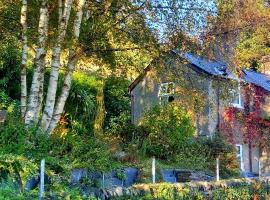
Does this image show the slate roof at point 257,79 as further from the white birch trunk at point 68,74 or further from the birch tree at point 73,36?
the white birch trunk at point 68,74

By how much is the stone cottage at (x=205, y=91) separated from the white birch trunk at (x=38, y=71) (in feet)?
10.8

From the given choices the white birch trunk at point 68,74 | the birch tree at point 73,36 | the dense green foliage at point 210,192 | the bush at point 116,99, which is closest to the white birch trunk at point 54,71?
the birch tree at point 73,36

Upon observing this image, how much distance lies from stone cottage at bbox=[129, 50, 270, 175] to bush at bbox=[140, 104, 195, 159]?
708mm

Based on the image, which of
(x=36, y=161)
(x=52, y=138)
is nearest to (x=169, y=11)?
(x=52, y=138)

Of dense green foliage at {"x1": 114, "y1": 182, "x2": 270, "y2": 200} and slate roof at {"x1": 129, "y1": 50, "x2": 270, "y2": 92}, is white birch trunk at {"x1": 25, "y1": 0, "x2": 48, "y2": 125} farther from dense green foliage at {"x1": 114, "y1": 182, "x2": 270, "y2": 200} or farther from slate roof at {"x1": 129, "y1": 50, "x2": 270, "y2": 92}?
slate roof at {"x1": 129, "y1": 50, "x2": 270, "y2": 92}

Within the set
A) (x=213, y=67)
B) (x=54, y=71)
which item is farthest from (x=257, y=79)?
(x=54, y=71)

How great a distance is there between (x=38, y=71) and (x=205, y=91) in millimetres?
6175

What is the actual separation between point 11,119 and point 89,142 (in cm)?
208

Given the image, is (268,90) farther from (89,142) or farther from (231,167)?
(89,142)

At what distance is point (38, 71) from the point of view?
10.5 m

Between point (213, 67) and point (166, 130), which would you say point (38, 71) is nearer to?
point (166, 130)

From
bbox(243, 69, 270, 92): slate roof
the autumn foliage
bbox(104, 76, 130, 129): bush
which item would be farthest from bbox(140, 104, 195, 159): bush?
bbox(243, 69, 270, 92): slate roof

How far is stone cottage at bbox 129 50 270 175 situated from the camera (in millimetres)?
12609

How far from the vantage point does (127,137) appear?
57.8 ft
